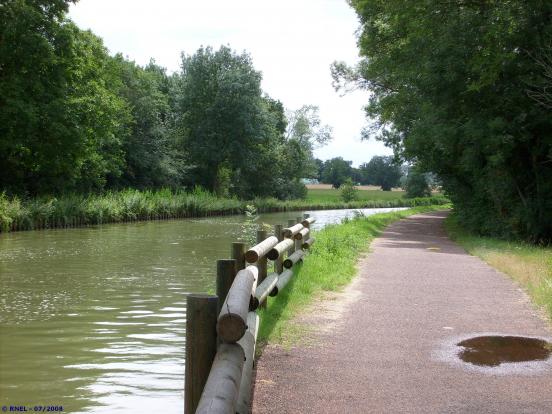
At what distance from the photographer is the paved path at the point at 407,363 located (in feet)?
19.0

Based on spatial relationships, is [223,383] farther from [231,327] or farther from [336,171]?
[336,171]

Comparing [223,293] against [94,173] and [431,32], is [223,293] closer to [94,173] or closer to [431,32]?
[431,32]

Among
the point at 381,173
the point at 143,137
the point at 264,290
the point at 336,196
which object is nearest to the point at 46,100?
the point at 143,137

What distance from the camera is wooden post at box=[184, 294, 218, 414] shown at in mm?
4348

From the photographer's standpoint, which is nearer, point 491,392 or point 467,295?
point 491,392

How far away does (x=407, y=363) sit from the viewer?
23.4ft

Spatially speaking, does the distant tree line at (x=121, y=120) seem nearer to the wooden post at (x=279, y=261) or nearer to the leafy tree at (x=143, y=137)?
the leafy tree at (x=143, y=137)

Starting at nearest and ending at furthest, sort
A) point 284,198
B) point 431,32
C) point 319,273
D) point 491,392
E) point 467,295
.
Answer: point 491,392
point 467,295
point 319,273
point 431,32
point 284,198

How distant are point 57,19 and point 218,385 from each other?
4008 centimetres

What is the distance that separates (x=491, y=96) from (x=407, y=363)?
19.2 m

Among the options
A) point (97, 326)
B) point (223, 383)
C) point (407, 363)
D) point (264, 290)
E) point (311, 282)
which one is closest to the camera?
point (223, 383)

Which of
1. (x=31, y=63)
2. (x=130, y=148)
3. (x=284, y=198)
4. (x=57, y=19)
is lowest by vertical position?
(x=284, y=198)

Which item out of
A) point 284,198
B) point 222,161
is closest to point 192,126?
point 222,161

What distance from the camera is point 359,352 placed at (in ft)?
24.9
